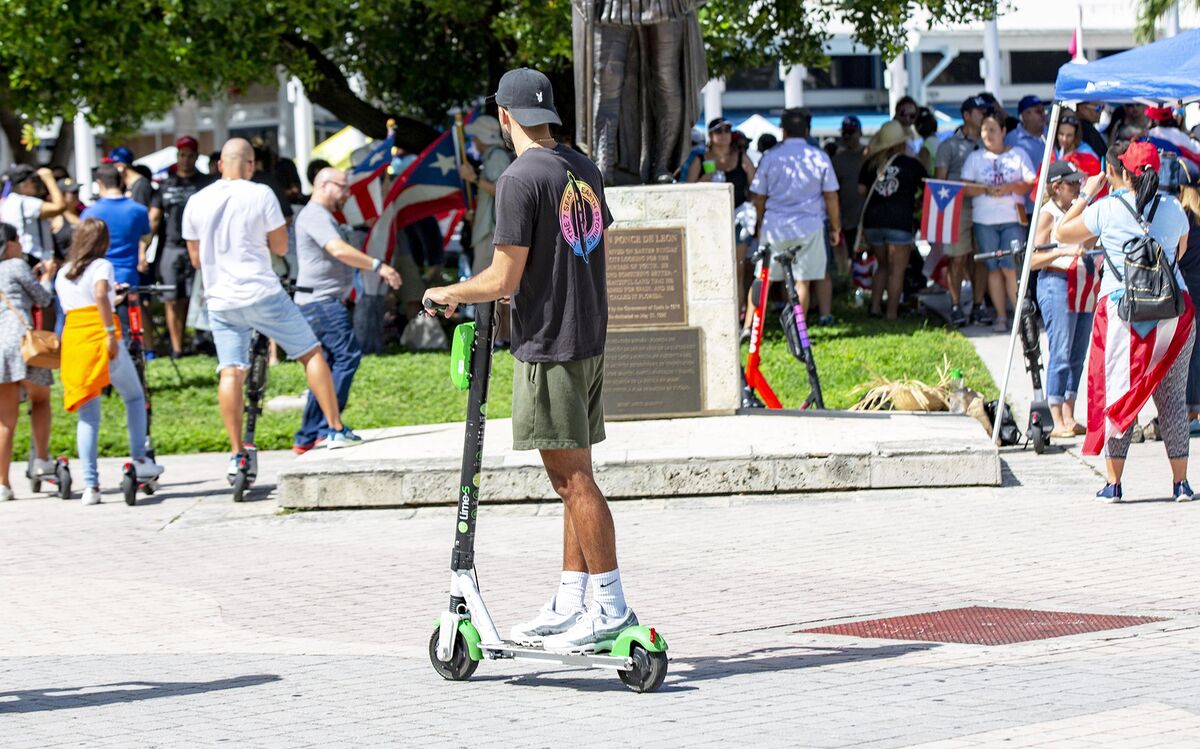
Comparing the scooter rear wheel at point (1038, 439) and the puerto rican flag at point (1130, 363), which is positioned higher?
the puerto rican flag at point (1130, 363)

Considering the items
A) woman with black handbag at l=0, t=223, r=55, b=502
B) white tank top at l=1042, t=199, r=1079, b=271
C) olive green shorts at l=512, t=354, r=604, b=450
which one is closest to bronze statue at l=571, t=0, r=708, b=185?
white tank top at l=1042, t=199, r=1079, b=271

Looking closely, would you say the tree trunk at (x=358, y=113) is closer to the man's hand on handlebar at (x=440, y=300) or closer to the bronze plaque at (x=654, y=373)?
the bronze plaque at (x=654, y=373)

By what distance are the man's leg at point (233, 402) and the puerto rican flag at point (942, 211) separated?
307 inches

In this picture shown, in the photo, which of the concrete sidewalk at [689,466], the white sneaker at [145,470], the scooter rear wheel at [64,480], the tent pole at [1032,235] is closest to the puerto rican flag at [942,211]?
the tent pole at [1032,235]

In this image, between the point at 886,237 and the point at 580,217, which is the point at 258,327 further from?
the point at 886,237

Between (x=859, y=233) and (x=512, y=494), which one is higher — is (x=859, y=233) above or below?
above

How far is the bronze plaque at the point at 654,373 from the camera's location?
11.4m

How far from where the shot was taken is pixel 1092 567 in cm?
805

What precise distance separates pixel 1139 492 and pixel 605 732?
542 centimetres

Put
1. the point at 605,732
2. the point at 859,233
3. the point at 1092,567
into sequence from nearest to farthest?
the point at 605,732 → the point at 1092,567 → the point at 859,233

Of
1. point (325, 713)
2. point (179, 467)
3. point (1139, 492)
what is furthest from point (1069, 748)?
point (179, 467)

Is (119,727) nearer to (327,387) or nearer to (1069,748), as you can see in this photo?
(1069,748)

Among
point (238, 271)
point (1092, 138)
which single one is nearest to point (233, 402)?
point (238, 271)

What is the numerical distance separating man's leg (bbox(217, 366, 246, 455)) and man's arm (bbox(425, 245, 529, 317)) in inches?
211
